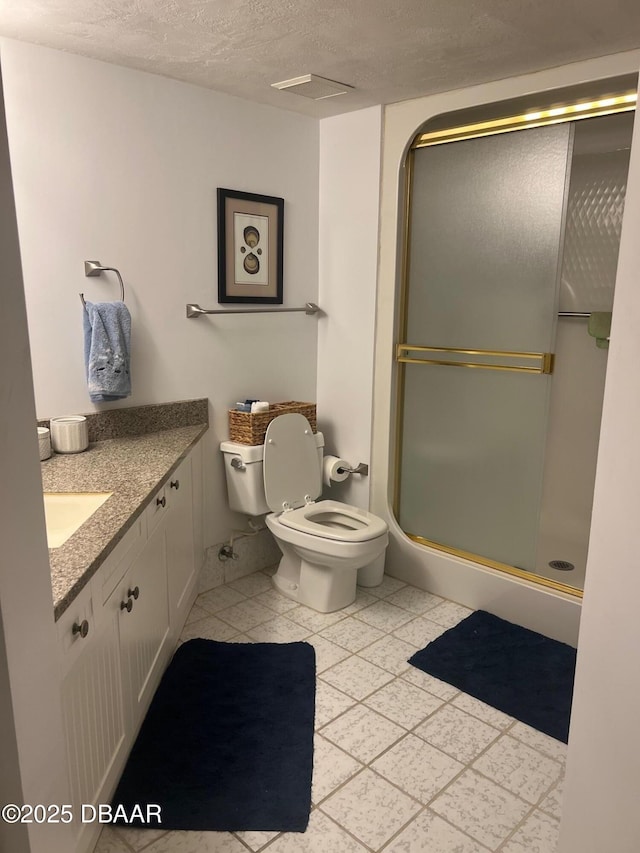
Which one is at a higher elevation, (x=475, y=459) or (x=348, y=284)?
(x=348, y=284)

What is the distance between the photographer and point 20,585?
3.23 feet

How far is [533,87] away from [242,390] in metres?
1.79

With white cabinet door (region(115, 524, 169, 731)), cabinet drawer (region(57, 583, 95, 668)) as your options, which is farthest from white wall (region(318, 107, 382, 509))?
cabinet drawer (region(57, 583, 95, 668))

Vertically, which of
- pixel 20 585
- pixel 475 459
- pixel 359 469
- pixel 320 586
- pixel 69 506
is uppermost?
pixel 20 585

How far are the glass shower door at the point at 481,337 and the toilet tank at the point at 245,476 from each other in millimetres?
752

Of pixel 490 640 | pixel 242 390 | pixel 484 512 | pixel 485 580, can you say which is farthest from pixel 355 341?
pixel 490 640

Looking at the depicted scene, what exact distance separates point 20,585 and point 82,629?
0.43 m

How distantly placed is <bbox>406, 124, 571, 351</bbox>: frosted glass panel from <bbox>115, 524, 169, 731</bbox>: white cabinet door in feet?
5.39

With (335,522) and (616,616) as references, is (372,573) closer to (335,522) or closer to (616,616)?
(335,522)

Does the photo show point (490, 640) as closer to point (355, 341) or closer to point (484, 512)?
point (484, 512)

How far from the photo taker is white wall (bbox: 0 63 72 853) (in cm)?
93

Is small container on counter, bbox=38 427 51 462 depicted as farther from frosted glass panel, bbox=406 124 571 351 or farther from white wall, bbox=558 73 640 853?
white wall, bbox=558 73 640 853

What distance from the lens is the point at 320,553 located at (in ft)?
9.16

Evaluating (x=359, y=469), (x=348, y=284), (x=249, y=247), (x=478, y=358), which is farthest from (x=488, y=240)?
(x=359, y=469)
